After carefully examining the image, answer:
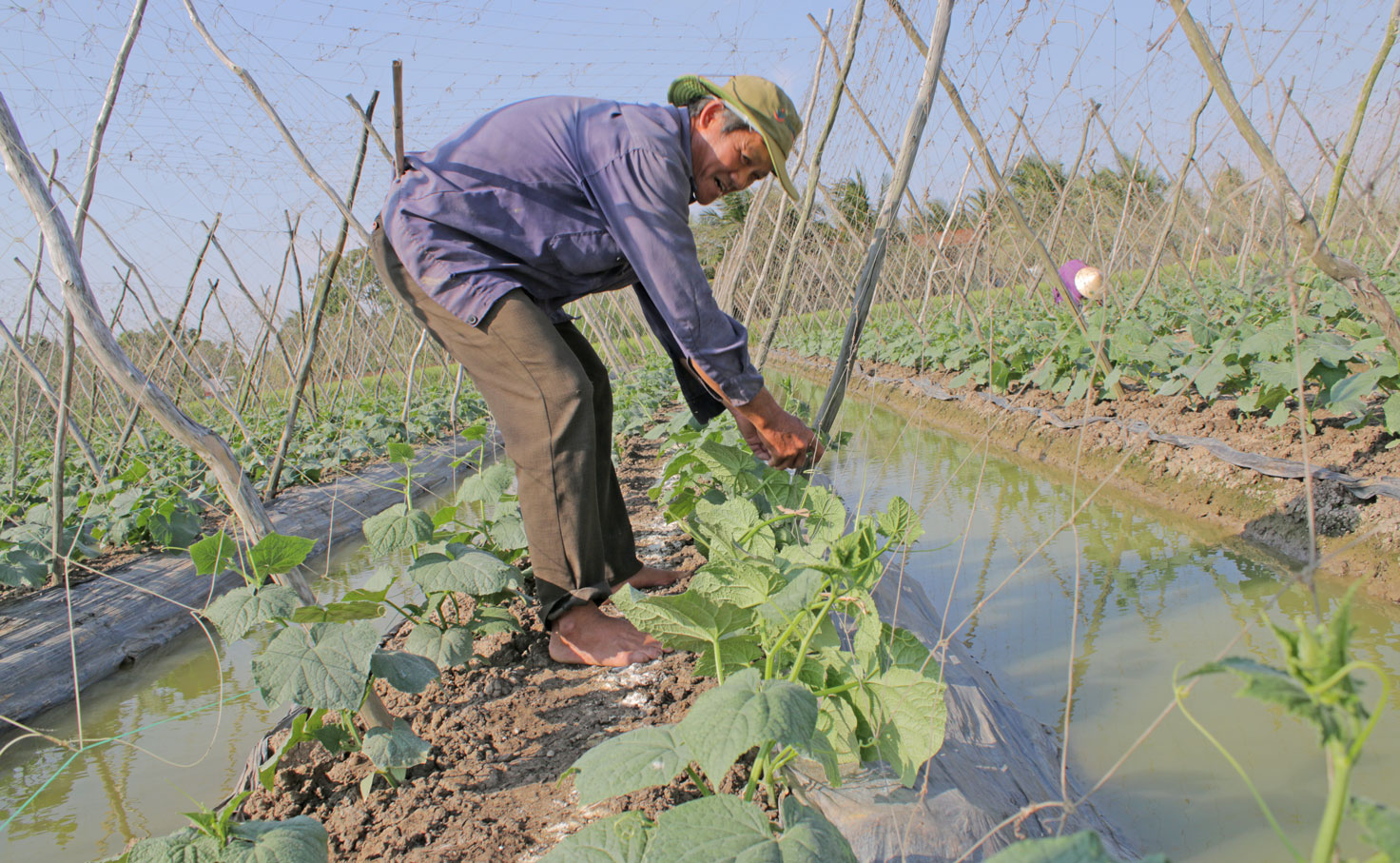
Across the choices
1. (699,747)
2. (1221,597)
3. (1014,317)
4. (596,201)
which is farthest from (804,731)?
(1014,317)

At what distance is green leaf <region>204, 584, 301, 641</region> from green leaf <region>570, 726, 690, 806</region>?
0.74 m

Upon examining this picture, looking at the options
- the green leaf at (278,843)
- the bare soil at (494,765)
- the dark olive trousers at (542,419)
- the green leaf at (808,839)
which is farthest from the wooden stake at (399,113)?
the green leaf at (808,839)

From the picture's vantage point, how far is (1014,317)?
698 centimetres

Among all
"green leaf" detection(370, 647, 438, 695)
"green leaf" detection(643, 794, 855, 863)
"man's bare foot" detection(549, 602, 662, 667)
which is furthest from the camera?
"man's bare foot" detection(549, 602, 662, 667)

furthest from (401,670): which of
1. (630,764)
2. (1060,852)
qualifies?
(1060,852)

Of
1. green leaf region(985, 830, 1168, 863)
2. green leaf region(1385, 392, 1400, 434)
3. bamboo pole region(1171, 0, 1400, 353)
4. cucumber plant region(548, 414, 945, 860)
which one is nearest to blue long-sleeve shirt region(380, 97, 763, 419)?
cucumber plant region(548, 414, 945, 860)

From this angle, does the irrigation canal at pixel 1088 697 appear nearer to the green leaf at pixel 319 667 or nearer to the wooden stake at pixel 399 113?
the green leaf at pixel 319 667

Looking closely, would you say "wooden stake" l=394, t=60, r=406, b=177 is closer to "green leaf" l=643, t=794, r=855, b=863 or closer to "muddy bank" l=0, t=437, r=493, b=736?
"muddy bank" l=0, t=437, r=493, b=736

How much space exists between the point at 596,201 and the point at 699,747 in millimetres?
1206

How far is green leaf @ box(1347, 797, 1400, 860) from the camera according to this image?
1.33 ft

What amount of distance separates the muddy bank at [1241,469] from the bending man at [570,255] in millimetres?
656

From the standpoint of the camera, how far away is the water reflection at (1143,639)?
1406 mm

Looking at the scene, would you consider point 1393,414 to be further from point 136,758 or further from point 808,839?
point 136,758

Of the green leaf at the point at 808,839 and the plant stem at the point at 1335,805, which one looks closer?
the plant stem at the point at 1335,805
